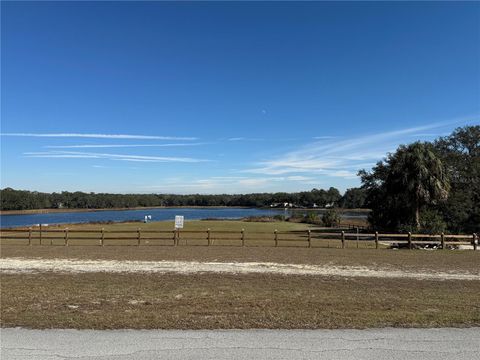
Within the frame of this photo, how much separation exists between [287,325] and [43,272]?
10.0m

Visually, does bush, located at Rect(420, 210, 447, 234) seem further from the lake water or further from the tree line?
the lake water

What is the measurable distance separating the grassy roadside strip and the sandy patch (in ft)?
4.21

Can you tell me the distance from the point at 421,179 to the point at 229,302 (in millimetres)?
28999

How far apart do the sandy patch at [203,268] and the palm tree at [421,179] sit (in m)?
19.5

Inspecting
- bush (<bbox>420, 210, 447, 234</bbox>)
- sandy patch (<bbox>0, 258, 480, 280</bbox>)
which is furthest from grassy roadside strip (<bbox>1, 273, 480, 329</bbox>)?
bush (<bbox>420, 210, 447, 234</bbox>)

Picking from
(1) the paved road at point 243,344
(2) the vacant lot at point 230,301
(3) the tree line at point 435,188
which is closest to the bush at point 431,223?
(3) the tree line at point 435,188

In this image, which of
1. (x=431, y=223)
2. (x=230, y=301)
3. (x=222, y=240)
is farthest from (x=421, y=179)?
(x=230, y=301)

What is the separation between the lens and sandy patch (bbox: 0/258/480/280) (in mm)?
14234

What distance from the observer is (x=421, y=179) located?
111 feet

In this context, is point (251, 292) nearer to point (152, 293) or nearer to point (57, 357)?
point (152, 293)

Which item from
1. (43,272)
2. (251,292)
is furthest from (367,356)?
(43,272)

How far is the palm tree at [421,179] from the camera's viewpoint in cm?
3353

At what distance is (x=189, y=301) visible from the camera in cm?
880

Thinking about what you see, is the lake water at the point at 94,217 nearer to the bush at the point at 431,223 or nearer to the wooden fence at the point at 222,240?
the wooden fence at the point at 222,240
